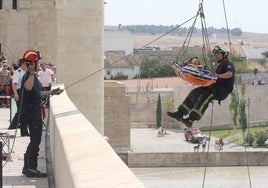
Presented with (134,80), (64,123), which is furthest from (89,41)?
(134,80)

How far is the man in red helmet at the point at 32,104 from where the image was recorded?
6.48 m

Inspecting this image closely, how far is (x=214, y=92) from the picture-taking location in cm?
777

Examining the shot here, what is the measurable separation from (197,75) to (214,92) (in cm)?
24

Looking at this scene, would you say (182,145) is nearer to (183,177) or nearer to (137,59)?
(183,177)

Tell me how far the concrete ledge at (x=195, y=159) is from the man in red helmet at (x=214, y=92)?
3325 cm

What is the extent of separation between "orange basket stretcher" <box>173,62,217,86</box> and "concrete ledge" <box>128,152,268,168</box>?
33568 mm

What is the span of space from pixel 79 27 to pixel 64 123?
7.35 m

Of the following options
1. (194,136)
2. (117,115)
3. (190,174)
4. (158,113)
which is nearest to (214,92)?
(117,115)

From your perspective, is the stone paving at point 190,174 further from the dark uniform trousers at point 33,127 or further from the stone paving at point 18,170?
the dark uniform trousers at point 33,127

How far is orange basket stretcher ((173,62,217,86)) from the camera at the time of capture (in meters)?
7.56

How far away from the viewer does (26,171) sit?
675cm

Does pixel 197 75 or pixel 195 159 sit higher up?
pixel 197 75

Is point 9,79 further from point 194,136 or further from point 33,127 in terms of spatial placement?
point 194,136

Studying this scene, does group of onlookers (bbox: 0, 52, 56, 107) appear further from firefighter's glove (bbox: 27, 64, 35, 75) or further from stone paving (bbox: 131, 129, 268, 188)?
stone paving (bbox: 131, 129, 268, 188)
